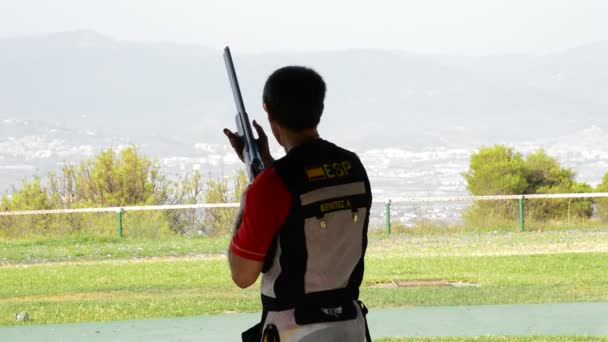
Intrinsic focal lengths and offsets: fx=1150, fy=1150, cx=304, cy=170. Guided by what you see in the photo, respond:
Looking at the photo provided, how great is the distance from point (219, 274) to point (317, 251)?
35.0ft

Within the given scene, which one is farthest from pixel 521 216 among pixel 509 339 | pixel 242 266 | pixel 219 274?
pixel 242 266

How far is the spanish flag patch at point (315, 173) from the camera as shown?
3.22m

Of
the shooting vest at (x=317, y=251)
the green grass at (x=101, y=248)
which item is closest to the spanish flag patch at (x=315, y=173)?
the shooting vest at (x=317, y=251)

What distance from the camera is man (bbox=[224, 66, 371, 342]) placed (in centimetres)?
318

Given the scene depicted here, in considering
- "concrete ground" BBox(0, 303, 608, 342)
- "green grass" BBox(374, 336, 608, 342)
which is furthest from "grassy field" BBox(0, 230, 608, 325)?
"green grass" BBox(374, 336, 608, 342)

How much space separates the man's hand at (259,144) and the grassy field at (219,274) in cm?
644

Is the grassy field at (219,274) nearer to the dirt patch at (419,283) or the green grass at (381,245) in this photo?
the green grass at (381,245)

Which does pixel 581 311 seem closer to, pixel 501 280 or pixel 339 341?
pixel 501 280

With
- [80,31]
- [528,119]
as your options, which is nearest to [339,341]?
[528,119]

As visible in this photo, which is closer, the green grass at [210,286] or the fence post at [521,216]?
the green grass at [210,286]

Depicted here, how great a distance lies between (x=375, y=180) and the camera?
202ft

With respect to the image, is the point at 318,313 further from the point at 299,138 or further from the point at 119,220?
the point at 119,220

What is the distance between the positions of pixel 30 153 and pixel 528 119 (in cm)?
4760

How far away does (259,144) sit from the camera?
3.42m
